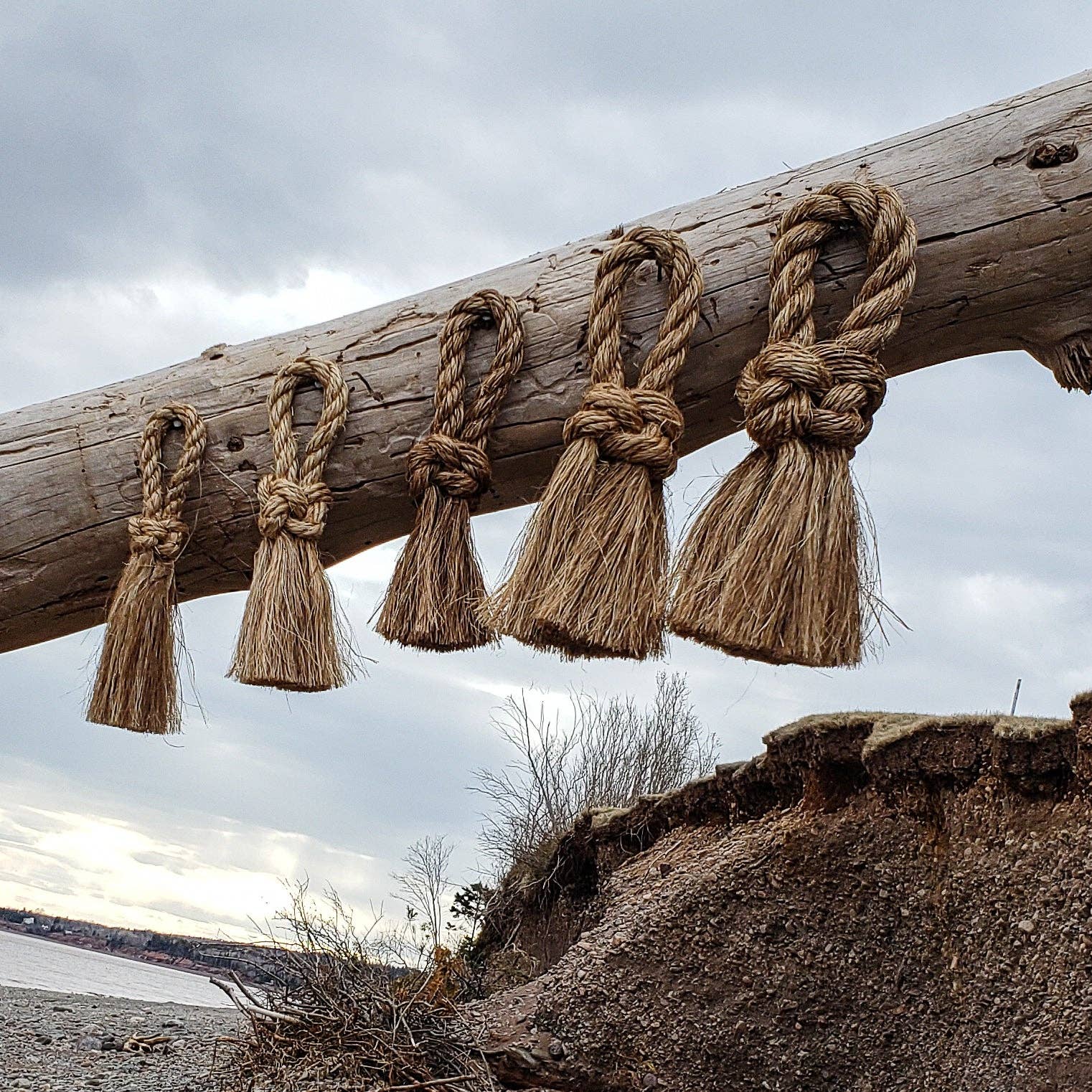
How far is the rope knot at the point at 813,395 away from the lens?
1002mm

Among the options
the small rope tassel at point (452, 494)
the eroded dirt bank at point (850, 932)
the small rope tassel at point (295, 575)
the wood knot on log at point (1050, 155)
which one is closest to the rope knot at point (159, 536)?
the small rope tassel at point (295, 575)

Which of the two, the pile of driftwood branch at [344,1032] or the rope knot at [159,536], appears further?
the pile of driftwood branch at [344,1032]

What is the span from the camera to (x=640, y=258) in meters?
1.15

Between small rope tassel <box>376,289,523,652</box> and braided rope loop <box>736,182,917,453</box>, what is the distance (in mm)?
287

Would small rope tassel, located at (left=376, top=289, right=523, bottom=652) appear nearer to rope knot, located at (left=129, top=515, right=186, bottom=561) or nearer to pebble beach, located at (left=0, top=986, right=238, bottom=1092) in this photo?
rope knot, located at (left=129, top=515, right=186, bottom=561)

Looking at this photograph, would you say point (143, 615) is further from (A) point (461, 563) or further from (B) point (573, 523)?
(B) point (573, 523)

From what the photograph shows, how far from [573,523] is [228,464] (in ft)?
1.71

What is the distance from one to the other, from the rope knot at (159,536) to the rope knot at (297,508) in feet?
0.47

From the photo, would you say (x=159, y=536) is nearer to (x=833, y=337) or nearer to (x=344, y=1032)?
(x=833, y=337)

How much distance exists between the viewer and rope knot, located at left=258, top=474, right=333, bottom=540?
1.23 meters

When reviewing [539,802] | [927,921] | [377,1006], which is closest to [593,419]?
[927,921]

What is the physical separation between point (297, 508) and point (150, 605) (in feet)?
0.85

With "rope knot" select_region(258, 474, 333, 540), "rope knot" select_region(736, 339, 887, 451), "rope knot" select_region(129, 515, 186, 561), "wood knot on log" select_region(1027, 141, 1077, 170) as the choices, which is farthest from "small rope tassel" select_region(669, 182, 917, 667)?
"rope knot" select_region(129, 515, 186, 561)

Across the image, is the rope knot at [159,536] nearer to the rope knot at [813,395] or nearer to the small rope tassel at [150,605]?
the small rope tassel at [150,605]
